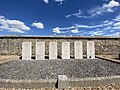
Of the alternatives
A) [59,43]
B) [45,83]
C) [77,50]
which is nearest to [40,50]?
[77,50]

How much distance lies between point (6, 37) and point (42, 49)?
5761 mm

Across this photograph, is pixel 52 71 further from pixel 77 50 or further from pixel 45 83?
pixel 77 50

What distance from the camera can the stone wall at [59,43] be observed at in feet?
48.3

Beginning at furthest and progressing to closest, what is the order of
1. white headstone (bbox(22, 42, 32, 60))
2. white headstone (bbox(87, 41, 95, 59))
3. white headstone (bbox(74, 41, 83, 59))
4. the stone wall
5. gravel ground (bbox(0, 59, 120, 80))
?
the stone wall → white headstone (bbox(87, 41, 95, 59)) → white headstone (bbox(74, 41, 83, 59)) → white headstone (bbox(22, 42, 32, 60)) → gravel ground (bbox(0, 59, 120, 80))

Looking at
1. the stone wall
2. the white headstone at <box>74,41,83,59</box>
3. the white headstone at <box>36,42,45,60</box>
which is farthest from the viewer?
the stone wall

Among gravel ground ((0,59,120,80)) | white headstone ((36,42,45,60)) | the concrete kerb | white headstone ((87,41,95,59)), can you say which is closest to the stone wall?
white headstone ((87,41,95,59))

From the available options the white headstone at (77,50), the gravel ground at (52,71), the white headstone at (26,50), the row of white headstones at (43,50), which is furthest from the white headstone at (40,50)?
the gravel ground at (52,71)

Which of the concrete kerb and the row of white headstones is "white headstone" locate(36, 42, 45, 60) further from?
the concrete kerb

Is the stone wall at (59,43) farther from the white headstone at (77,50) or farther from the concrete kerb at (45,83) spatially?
the concrete kerb at (45,83)

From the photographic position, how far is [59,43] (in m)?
15.0

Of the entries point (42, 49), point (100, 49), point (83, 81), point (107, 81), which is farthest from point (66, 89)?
point (100, 49)

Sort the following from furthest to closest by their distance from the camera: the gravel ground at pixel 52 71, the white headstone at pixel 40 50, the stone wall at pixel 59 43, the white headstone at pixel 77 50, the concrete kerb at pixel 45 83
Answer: the stone wall at pixel 59 43, the white headstone at pixel 77 50, the white headstone at pixel 40 50, the gravel ground at pixel 52 71, the concrete kerb at pixel 45 83

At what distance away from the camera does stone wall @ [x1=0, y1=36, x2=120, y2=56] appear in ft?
48.3

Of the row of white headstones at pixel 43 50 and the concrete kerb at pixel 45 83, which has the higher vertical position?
the row of white headstones at pixel 43 50
